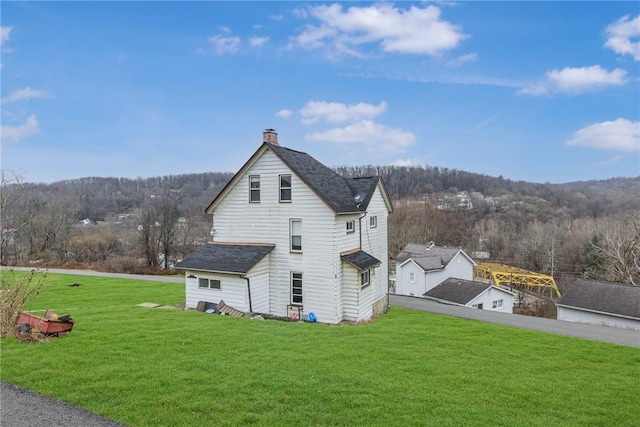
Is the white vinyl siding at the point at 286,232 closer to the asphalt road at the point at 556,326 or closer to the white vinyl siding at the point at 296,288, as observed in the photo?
the white vinyl siding at the point at 296,288

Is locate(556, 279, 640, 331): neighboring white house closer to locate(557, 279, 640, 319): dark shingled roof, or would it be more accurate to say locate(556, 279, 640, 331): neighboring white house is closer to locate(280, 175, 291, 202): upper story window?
locate(557, 279, 640, 319): dark shingled roof

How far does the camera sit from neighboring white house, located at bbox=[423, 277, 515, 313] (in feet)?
101

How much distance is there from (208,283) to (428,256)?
25.7 meters

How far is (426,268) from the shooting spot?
35.6 m

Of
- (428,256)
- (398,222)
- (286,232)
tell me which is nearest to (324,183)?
(286,232)

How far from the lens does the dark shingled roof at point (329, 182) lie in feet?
55.5

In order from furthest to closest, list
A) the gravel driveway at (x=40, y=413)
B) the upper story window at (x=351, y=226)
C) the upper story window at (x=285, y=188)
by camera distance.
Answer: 1. the upper story window at (x=351, y=226)
2. the upper story window at (x=285, y=188)
3. the gravel driveway at (x=40, y=413)

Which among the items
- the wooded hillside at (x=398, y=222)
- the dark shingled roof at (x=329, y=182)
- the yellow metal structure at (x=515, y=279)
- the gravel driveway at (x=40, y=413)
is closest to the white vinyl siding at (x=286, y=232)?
the dark shingled roof at (x=329, y=182)

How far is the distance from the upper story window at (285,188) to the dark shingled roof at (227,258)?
226 centimetres

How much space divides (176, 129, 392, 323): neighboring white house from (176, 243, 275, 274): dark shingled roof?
0.05m

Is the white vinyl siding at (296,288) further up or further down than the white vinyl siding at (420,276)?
further up

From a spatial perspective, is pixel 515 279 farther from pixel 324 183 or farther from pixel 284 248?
pixel 284 248

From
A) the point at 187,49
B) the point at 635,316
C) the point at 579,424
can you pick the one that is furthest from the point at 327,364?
the point at 635,316

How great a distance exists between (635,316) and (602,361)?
15.4 metres
